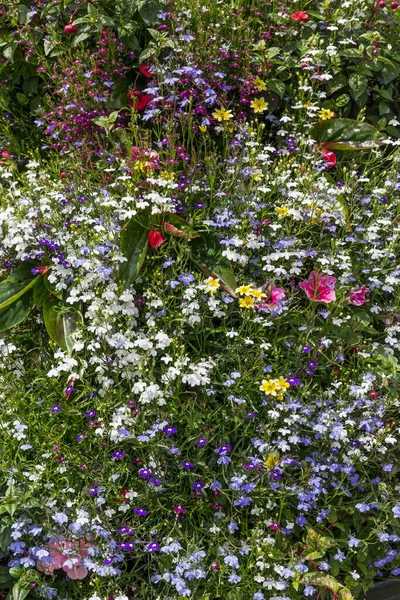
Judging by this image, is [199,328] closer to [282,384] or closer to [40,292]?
[282,384]

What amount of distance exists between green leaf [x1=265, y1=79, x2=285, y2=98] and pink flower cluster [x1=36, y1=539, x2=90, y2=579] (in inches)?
71.4

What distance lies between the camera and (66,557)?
2039 mm

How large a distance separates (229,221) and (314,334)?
1.54 ft

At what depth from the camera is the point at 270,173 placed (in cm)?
269

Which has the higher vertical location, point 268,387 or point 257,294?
point 257,294

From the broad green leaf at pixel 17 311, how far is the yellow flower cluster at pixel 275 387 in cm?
83

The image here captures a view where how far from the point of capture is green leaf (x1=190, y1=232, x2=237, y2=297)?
2336 mm

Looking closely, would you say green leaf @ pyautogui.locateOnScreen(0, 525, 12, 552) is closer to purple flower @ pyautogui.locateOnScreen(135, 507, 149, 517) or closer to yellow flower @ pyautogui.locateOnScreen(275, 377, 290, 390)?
purple flower @ pyautogui.locateOnScreen(135, 507, 149, 517)

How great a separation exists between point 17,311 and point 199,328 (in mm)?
618

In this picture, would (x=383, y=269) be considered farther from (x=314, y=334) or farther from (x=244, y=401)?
(x=244, y=401)

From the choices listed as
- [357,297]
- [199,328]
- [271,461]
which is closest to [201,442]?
[271,461]

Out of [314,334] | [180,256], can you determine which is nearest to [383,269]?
[314,334]

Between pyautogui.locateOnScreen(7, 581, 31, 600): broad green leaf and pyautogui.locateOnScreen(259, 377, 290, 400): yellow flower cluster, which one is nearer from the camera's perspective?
pyautogui.locateOnScreen(7, 581, 31, 600): broad green leaf

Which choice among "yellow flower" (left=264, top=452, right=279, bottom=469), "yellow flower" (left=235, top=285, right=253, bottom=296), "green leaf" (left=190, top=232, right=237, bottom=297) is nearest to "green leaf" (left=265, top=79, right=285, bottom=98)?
"green leaf" (left=190, top=232, right=237, bottom=297)
